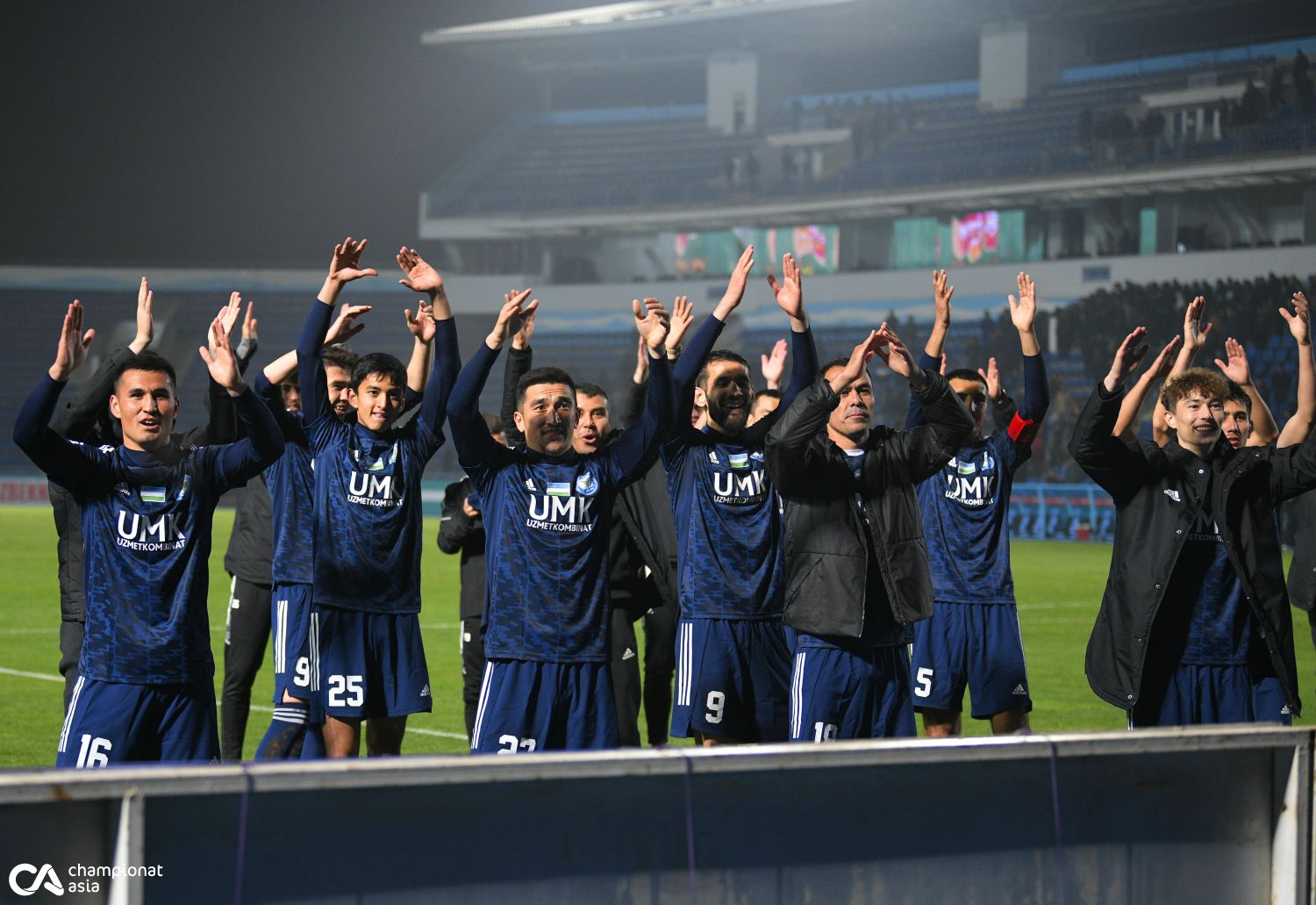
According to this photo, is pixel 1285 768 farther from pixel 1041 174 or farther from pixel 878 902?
pixel 1041 174

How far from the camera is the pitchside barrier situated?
273cm

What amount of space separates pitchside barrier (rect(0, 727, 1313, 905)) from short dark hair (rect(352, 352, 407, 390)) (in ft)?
12.0

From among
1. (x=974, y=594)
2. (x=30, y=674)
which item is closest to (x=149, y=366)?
(x=974, y=594)

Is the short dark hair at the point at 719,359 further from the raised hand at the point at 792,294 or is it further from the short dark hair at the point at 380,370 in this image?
the short dark hair at the point at 380,370

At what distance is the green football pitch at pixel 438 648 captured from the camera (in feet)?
31.0

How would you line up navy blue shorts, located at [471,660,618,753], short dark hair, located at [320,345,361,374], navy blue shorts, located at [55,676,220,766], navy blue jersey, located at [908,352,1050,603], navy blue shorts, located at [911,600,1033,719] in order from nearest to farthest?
navy blue shorts, located at [55,676,220,766] < navy blue shorts, located at [471,660,618,753] < short dark hair, located at [320,345,361,374] < navy blue shorts, located at [911,600,1033,719] < navy blue jersey, located at [908,352,1050,603]

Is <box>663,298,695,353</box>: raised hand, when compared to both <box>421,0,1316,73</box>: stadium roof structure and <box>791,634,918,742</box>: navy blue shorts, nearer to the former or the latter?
<box>791,634,918,742</box>: navy blue shorts

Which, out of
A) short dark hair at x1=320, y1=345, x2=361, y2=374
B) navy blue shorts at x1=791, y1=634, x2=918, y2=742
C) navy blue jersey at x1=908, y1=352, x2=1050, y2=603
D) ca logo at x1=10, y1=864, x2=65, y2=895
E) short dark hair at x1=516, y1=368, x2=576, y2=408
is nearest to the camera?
ca logo at x1=10, y1=864, x2=65, y2=895

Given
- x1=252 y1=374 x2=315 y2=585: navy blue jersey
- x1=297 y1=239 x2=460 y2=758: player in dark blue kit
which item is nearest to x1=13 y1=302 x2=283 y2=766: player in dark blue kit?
x1=297 y1=239 x2=460 y2=758: player in dark blue kit

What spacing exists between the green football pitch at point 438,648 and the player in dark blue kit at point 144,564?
114cm

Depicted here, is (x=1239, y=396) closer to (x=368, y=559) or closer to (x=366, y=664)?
(x=368, y=559)

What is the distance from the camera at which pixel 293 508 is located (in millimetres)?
6797

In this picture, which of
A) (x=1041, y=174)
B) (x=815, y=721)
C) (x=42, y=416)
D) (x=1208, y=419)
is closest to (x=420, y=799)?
(x=42, y=416)

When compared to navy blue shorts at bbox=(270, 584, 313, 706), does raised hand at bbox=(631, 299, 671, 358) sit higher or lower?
→ higher
